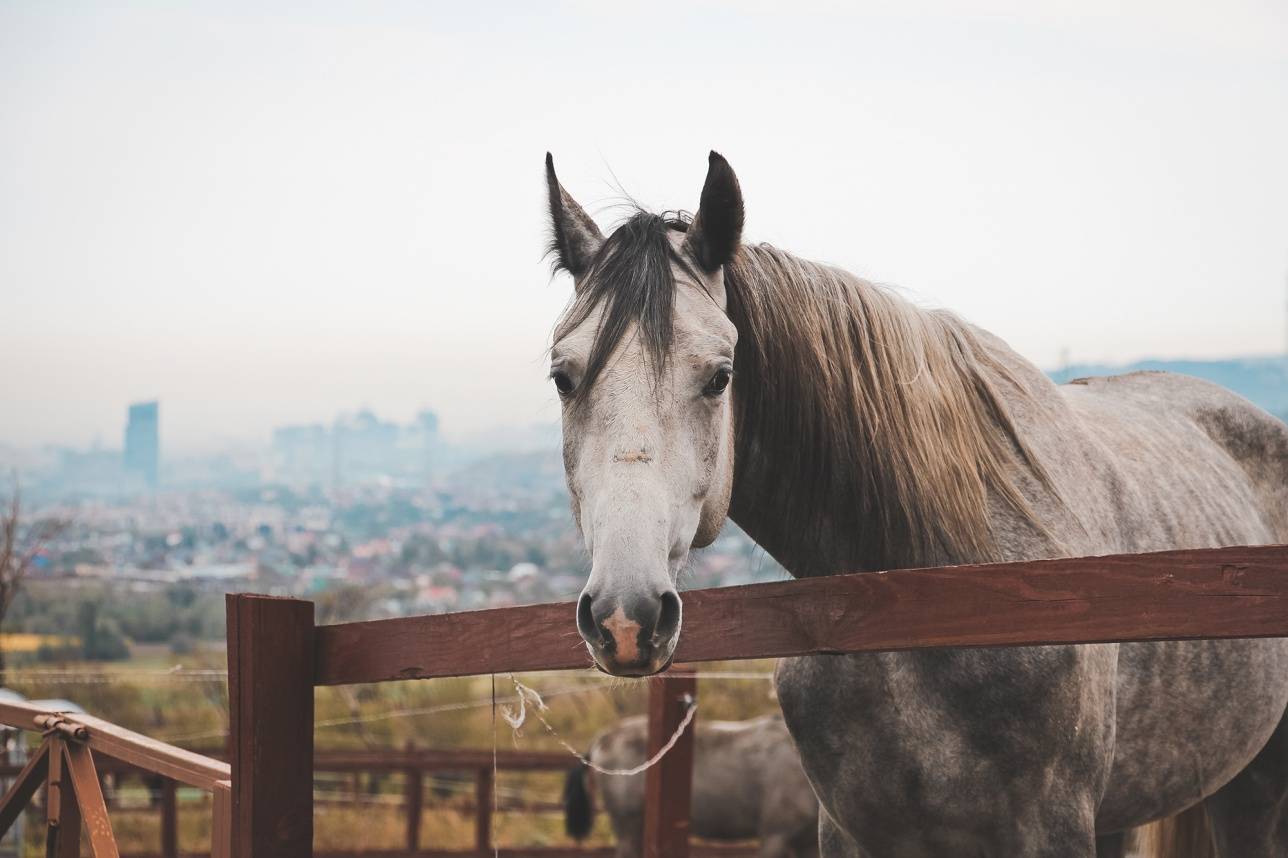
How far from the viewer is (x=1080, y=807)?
250 centimetres

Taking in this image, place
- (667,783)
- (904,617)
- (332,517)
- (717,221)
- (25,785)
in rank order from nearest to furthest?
(904,617)
(717,221)
(25,785)
(667,783)
(332,517)

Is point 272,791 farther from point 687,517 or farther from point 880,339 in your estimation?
point 880,339

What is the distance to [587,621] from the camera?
1.91 m

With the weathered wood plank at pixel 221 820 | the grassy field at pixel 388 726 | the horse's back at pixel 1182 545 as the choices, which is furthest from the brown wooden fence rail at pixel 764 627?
the grassy field at pixel 388 726

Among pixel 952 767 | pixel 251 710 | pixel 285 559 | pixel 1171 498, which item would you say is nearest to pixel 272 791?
pixel 251 710

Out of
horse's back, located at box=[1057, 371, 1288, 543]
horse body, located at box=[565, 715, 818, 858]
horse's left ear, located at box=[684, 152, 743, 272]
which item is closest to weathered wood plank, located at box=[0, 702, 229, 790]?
horse's left ear, located at box=[684, 152, 743, 272]

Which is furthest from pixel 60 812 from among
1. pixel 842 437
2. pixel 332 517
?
pixel 332 517

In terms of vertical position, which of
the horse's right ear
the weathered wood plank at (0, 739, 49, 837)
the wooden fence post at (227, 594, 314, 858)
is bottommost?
the weathered wood plank at (0, 739, 49, 837)

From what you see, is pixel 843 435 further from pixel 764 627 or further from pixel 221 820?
pixel 221 820

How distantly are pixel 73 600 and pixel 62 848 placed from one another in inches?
1091

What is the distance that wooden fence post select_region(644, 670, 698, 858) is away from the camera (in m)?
4.15

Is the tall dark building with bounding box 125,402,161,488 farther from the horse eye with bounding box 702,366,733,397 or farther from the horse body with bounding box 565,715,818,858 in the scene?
the horse eye with bounding box 702,366,733,397

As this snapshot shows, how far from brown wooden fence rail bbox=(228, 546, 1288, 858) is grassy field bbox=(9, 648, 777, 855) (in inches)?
387

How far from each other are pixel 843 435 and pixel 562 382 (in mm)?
708
